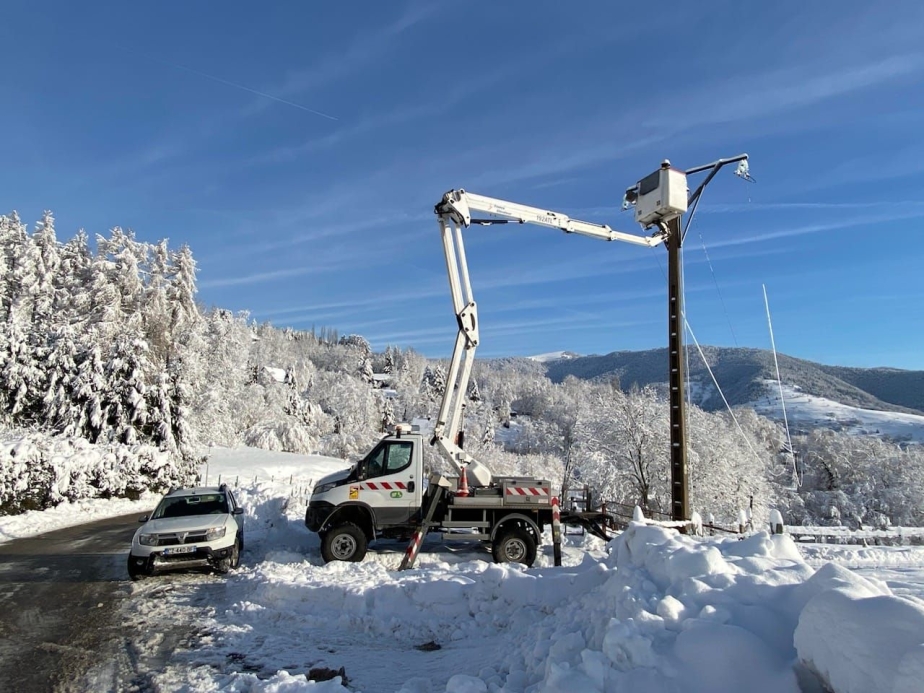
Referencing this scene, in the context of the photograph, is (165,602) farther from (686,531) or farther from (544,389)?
(544,389)

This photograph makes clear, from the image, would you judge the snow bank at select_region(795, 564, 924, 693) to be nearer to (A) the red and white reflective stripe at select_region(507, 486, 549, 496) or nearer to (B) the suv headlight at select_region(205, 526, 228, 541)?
(A) the red and white reflective stripe at select_region(507, 486, 549, 496)

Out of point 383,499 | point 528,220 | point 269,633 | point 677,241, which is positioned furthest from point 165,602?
point 677,241

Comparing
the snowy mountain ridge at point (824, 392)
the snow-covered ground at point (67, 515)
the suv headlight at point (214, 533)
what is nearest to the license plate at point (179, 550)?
the suv headlight at point (214, 533)

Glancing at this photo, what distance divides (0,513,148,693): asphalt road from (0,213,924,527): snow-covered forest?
945 cm

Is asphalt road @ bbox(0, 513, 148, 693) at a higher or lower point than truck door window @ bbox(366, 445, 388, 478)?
lower

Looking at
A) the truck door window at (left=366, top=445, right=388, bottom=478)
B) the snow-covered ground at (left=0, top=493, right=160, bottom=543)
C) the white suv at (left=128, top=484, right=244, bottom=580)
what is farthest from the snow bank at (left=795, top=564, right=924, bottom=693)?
the snow-covered ground at (left=0, top=493, right=160, bottom=543)

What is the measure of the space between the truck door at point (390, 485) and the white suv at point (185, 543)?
2692 mm

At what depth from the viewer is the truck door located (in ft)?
39.9

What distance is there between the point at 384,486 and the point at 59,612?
226 inches

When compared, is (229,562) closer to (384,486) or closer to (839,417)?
(384,486)

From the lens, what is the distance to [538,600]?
7.84 metres

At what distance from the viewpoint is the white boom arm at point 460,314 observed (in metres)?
12.8

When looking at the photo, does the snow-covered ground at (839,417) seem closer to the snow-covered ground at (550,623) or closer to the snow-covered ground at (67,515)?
the snow-covered ground at (67,515)

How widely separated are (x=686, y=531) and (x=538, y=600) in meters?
5.29
